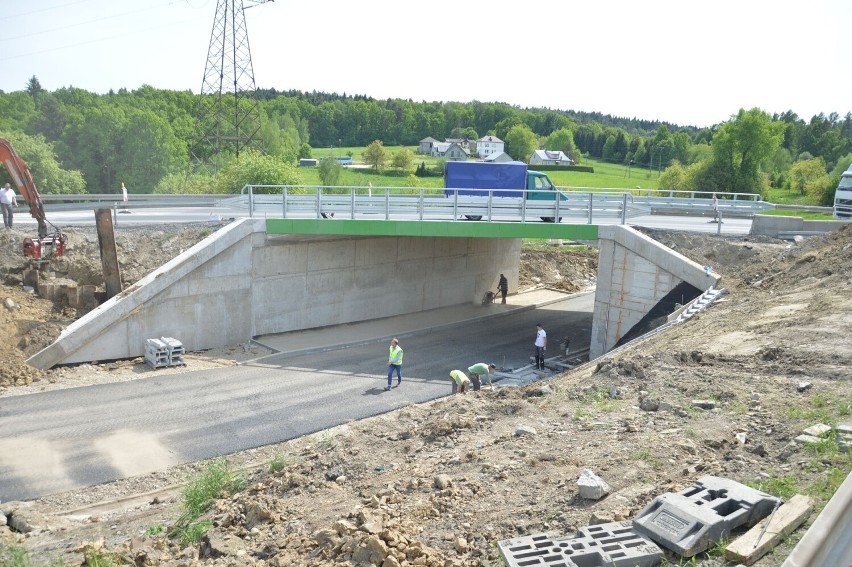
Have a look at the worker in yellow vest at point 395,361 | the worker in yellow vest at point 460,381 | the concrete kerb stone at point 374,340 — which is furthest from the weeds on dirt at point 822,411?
the concrete kerb stone at point 374,340

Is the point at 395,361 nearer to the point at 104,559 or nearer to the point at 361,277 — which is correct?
the point at 361,277

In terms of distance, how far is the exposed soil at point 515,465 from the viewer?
6953 mm

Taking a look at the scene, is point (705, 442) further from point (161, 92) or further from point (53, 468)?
point (161, 92)

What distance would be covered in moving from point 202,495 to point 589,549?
20.4 ft

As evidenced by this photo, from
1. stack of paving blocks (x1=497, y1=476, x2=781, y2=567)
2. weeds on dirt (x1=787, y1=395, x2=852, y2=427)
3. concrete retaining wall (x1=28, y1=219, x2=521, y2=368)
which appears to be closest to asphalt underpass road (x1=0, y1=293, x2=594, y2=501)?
concrete retaining wall (x1=28, y1=219, x2=521, y2=368)

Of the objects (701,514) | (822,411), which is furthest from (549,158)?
(701,514)

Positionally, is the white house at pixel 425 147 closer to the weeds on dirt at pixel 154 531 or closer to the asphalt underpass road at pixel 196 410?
the asphalt underpass road at pixel 196 410

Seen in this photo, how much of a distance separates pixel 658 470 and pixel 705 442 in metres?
1.06

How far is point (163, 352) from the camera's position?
64.2 ft

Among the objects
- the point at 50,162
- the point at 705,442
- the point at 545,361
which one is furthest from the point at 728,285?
the point at 50,162

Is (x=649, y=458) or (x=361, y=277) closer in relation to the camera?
(x=649, y=458)

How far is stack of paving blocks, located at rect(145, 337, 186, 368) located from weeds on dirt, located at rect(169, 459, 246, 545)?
10.0 m

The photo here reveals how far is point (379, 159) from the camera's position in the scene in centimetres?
10338

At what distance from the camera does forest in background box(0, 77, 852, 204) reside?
162 ft
